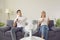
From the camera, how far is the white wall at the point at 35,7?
6.14m

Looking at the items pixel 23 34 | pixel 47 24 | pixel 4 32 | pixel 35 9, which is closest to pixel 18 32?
pixel 23 34

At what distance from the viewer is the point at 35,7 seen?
246 inches

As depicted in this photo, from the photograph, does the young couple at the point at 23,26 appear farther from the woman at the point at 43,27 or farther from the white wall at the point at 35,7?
the white wall at the point at 35,7

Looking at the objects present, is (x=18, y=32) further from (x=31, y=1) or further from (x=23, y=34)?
(x=31, y=1)

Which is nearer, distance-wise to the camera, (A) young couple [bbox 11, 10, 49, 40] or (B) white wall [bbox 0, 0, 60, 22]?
(A) young couple [bbox 11, 10, 49, 40]

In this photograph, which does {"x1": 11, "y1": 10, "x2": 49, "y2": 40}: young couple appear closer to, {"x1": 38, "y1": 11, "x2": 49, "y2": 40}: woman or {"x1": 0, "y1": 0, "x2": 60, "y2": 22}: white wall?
{"x1": 38, "y1": 11, "x2": 49, "y2": 40}: woman

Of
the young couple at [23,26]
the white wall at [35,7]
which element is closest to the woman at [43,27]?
the young couple at [23,26]

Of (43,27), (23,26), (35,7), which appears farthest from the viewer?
(35,7)

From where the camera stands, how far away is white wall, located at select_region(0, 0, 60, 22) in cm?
614

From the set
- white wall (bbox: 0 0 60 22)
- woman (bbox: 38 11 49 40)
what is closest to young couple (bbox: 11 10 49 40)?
woman (bbox: 38 11 49 40)

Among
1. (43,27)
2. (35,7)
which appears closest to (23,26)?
(43,27)

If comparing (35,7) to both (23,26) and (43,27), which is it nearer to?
(23,26)

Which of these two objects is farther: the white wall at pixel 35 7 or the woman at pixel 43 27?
the white wall at pixel 35 7

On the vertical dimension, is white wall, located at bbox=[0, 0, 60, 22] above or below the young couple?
above
